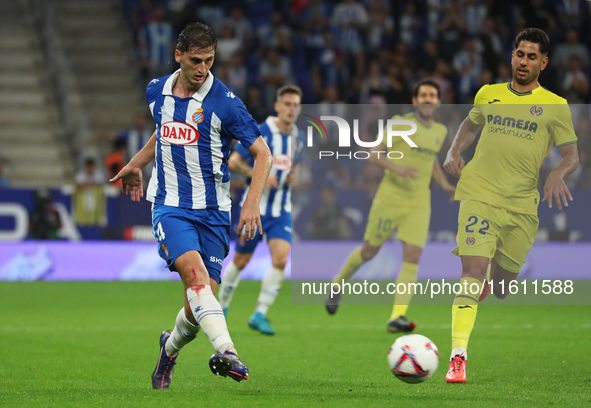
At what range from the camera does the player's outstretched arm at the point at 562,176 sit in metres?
6.37

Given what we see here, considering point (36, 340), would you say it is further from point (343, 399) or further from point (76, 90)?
point (76, 90)

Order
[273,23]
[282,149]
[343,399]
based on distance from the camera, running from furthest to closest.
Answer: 1. [273,23]
2. [282,149]
3. [343,399]

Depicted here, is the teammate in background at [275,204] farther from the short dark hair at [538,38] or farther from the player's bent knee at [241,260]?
the short dark hair at [538,38]

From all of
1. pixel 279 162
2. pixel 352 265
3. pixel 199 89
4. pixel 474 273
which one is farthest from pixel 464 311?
pixel 279 162

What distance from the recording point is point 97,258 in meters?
14.3

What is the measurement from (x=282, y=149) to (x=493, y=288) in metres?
3.40

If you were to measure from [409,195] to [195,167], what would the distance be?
4232 millimetres

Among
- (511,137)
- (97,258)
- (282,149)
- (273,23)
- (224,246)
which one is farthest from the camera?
(273,23)

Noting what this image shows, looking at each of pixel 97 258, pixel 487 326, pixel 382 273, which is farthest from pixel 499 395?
pixel 97 258

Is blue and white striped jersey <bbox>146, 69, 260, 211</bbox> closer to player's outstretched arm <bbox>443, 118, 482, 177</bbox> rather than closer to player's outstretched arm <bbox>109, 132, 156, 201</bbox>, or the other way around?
player's outstretched arm <bbox>109, 132, 156, 201</bbox>

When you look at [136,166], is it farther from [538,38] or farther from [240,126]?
[538,38]

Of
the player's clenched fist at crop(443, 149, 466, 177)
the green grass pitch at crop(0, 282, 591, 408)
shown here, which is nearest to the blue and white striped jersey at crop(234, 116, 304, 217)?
the green grass pitch at crop(0, 282, 591, 408)

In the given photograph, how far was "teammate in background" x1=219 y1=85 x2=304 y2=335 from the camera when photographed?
947 centimetres

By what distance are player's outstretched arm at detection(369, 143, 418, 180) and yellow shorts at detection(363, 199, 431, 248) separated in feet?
1.21
